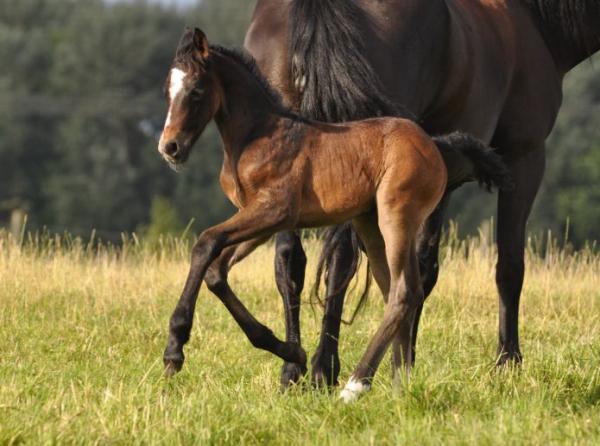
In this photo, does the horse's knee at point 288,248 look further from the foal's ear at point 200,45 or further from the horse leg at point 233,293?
the foal's ear at point 200,45

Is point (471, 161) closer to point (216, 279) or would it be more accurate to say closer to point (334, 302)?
point (334, 302)

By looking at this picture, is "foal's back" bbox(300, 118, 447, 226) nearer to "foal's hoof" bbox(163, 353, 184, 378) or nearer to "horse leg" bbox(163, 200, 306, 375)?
"horse leg" bbox(163, 200, 306, 375)

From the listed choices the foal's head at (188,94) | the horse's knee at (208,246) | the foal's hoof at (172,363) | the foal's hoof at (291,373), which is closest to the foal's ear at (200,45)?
the foal's head at (188,94)

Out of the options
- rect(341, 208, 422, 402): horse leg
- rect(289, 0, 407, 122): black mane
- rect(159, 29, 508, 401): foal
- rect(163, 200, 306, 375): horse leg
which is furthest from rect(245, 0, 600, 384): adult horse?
rect(163, 200, 306, 375): horse leg

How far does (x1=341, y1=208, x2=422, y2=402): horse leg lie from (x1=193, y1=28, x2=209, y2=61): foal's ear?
0.95 meters

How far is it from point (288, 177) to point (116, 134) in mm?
52996

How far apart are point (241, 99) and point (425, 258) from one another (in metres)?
2.07

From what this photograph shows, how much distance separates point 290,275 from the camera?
668 cm

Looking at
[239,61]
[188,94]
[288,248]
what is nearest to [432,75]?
[288,248]

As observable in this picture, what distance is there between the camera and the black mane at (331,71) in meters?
6.23

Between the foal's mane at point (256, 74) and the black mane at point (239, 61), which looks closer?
the black mane at point (239, 61)

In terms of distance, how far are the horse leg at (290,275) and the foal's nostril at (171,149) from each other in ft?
4.21

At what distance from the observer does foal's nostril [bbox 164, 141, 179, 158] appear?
5391 millimetres

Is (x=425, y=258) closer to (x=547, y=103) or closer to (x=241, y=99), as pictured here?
(x=547, y=103)
